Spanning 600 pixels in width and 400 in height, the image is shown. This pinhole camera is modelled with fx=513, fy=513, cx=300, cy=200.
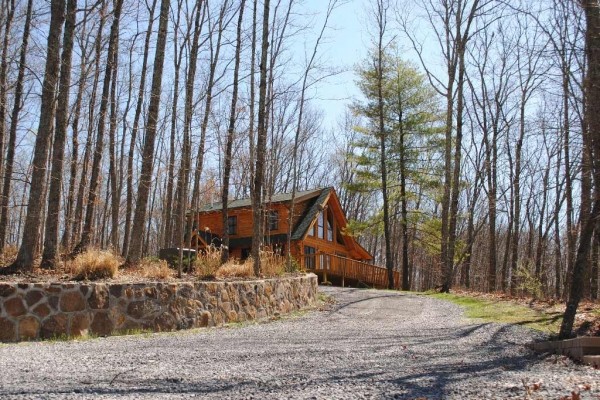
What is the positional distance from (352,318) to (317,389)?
7.15 meters

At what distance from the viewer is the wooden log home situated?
966 inches

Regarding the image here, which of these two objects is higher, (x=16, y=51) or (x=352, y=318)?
(x=16, y=51)

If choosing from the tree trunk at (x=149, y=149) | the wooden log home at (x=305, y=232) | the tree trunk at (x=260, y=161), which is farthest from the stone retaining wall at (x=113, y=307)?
the wooden log home at (x=305, y=232)

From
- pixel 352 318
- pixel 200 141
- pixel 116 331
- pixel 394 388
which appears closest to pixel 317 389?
pixel 394 388

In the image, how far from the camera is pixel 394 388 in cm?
434

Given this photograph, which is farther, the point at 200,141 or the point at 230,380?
the point at 200,141

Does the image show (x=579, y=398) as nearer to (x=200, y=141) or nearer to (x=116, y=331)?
(x=116, y=331)

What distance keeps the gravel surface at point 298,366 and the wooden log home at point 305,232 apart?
15425 mm

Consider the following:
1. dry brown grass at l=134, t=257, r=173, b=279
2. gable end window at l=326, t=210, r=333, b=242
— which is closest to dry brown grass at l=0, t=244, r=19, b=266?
dry brown grass at l=134, t=257, r=173, b=279

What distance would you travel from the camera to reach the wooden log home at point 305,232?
24531 millimetres

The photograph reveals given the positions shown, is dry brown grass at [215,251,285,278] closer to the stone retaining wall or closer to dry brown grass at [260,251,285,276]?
dry brown grass at [260,251,285,276]

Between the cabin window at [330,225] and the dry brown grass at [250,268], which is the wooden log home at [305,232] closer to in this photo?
the cabin window at [330,225]

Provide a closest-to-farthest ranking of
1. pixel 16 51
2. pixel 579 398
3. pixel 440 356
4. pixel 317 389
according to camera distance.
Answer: pixel 579 398, pixel 317 389, pixel 440 356, pixel 16 51

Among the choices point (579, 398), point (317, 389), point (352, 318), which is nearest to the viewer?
point (579, 398)
